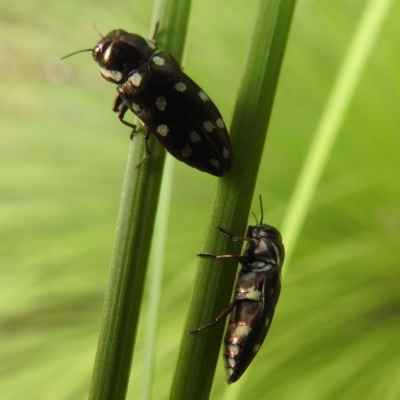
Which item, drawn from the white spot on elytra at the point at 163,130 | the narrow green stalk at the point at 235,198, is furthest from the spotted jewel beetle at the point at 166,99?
the narrow green stalk at the point at 235,198

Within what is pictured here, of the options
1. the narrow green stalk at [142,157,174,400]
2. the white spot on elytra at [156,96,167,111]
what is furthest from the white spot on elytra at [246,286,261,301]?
the white spot on elytra at [156,96,167,111]

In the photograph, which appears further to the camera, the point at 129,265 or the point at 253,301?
the point at 253,301

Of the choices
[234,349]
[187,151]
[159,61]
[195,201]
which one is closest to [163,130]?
[187,151]

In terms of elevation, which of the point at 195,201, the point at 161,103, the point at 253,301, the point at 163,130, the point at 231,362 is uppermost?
the point at 195,201

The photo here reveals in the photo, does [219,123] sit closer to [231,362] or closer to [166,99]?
[166,99]

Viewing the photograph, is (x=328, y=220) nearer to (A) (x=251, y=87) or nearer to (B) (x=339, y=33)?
(B) (x=339, y=33)

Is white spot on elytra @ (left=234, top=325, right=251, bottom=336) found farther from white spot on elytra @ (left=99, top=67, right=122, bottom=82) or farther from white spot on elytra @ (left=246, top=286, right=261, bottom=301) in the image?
white spot on elytra @ (left=99, top=67, right=122, bottom=82)

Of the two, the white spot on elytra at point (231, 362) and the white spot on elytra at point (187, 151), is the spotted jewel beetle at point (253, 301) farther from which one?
the white spot on elytra at point (187, 151)
